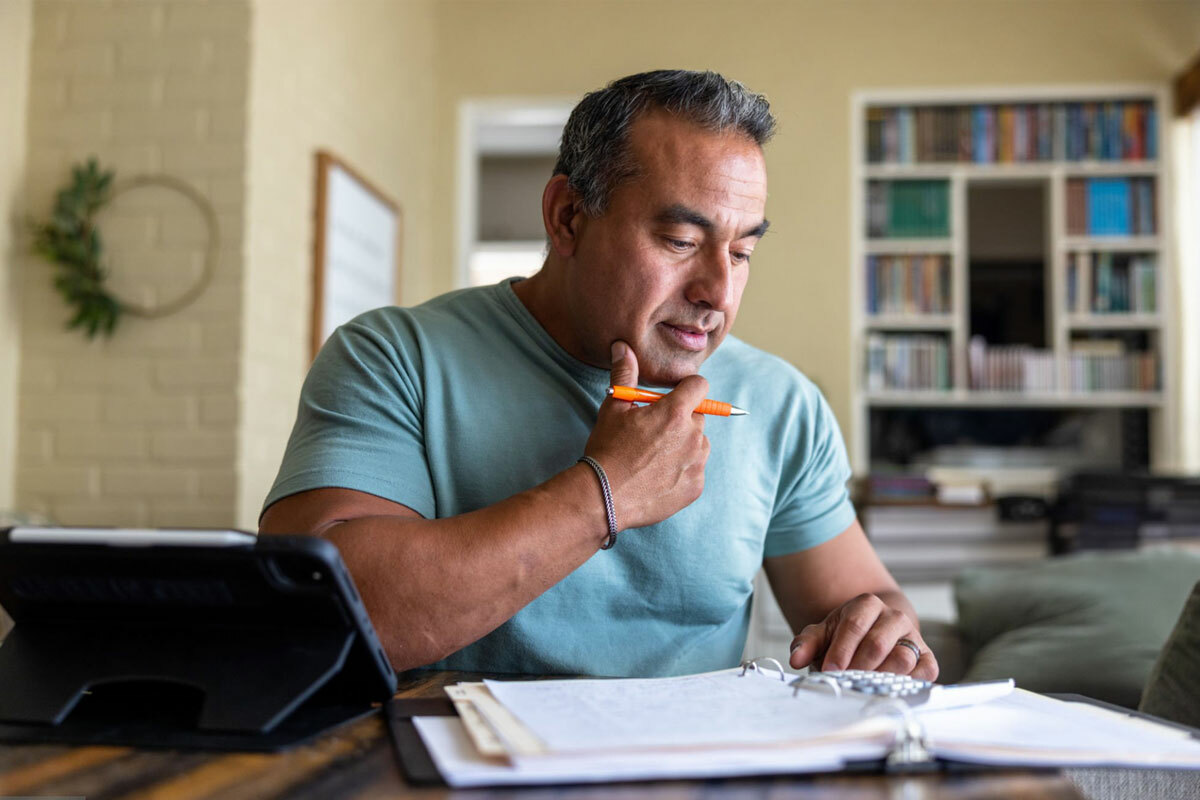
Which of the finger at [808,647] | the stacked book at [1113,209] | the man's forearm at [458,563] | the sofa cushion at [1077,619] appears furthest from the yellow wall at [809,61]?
the man's forearm at [458,563]

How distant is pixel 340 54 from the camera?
3545 mm

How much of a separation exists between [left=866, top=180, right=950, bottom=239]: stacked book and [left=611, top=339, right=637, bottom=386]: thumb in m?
3.55

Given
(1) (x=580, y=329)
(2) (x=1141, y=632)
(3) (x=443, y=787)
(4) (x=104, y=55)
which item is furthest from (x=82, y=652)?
(4) (x=104, y=55)

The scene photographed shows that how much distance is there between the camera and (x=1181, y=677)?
3.67 ft

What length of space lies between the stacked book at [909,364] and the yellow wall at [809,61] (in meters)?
0.12

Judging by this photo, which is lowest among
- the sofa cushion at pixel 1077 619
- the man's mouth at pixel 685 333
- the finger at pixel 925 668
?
the sofa cushion at pixel 1077 619

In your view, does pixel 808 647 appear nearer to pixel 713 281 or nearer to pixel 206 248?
pixel 713 281

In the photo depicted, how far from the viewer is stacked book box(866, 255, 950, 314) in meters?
4.47

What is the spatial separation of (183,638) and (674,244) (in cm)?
71

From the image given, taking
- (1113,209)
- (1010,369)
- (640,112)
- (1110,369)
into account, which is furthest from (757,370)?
(1113,209)

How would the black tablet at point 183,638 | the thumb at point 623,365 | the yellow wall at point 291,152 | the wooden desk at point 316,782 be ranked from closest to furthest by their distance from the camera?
the wooden desk at point 316,782 < the black tablet at point 183,638 < the thumb at point 623,365 < the yellow wall at point 291,152

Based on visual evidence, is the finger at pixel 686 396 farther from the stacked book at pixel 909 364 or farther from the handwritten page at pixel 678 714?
the stacked book at pixel 909 364

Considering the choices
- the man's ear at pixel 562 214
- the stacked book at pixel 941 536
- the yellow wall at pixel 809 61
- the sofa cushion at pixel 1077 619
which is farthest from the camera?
the yellow wall at pixel 809 61

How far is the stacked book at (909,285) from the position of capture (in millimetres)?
4473
